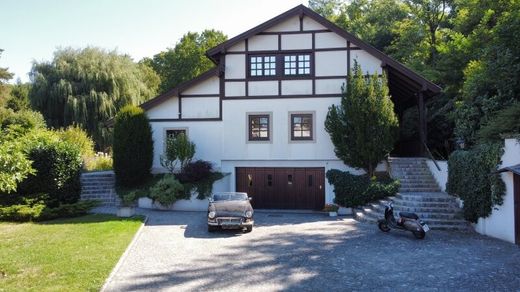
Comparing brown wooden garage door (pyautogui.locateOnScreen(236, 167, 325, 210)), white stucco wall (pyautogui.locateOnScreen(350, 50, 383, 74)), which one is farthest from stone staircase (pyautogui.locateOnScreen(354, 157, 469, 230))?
white stucco wall (pyautogui.locateOnScreen(350, 50, 383, 74))

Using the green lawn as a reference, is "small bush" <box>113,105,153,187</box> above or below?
above

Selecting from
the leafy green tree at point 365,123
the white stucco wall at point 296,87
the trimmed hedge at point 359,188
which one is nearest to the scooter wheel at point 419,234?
the trimmed hedge at point 359,188

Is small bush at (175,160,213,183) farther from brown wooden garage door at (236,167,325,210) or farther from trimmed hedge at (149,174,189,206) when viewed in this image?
brown wooden garage door at (236,167,325,210)

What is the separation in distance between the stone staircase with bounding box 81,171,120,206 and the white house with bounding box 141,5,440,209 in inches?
179

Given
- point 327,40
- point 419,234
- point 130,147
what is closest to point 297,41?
point 327,40

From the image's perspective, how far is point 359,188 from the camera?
58.6 feet

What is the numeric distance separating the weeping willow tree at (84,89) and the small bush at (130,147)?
546 inches

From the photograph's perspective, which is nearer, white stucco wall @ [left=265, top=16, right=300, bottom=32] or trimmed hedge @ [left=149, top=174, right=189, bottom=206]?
trimmed hedge @ [left=149, top=174, right=189, bottom=206]

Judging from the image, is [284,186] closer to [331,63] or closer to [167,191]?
[167,191]

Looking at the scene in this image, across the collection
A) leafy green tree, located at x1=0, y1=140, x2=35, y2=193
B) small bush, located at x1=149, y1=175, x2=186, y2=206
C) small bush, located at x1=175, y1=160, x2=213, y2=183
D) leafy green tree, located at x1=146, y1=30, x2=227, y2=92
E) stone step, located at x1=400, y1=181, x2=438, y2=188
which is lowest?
small bush, located at x1=149, y1=175, x2=186, y2=206

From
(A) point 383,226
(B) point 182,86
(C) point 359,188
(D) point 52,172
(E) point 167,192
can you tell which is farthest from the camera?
(B) point 182,86

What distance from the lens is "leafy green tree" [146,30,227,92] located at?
45.5 m

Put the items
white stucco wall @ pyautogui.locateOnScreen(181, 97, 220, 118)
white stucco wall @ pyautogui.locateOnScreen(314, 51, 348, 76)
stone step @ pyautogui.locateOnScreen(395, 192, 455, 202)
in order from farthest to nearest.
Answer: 1. white stucco wall @ pyautogui.locateOnScreen(181, 97, 220, 118)
2. white stucco wall @ pyautogui.locateOnScreen(314, 51, 348, 76)
3. stone step @ pyautogui.locateOnScreen(395, 192, 455, 202)

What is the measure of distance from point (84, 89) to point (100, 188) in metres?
16.0
